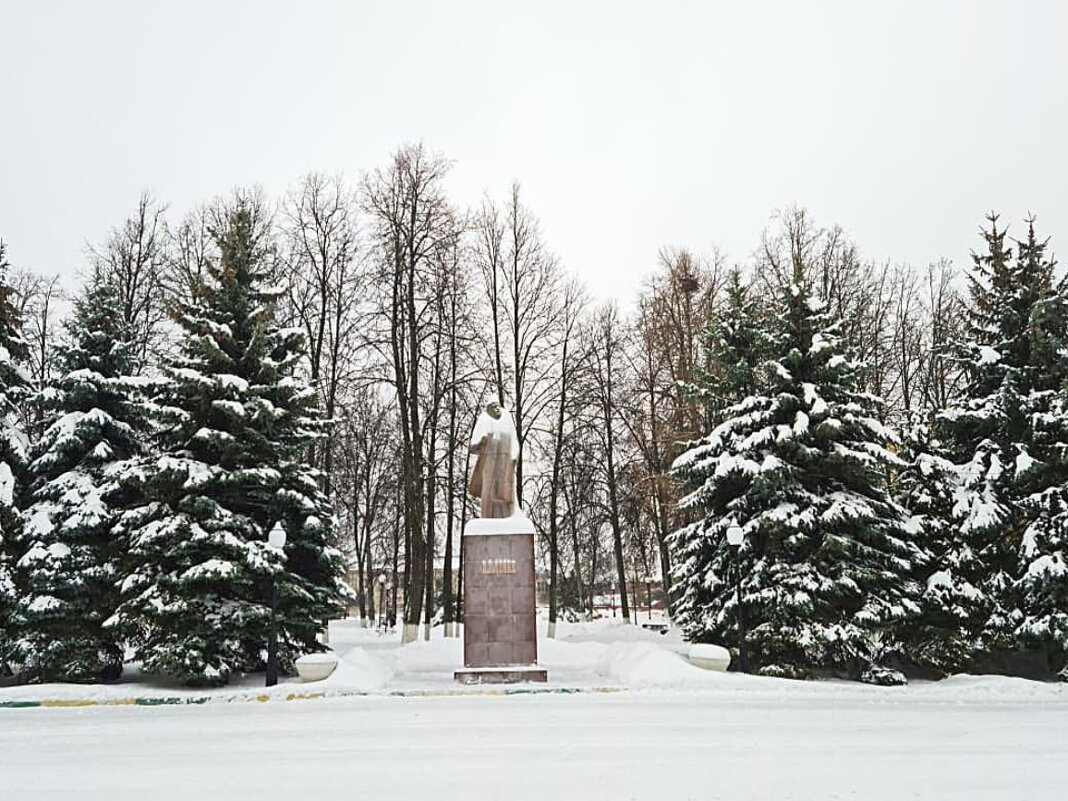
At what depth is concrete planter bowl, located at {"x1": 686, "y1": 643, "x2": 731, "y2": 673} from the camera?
45.9ft

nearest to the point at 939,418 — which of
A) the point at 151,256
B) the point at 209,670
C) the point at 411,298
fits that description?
the point at 411,298

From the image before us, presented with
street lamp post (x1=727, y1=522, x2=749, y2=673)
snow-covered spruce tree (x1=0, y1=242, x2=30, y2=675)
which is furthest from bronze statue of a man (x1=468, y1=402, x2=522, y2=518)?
snow-covered spruce tree (x1=0, y1=242, x2=30, y2=675)

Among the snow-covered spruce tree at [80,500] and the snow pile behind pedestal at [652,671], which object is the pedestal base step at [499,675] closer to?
the snow pile behind pedestal at [652,671]

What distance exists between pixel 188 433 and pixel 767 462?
408 inches

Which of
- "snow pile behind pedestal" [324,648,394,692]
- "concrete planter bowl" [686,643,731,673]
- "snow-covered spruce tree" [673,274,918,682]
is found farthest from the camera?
"snow-covered spruce tree" [673,274,918,682]

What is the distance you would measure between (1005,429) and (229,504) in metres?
14.7

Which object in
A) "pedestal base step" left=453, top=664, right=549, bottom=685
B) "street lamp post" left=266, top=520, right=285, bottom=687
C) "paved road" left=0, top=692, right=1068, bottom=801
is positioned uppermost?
"street lamp post" left=266, top=520, right=285, bottom=687

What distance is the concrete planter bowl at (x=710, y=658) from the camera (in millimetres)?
13984

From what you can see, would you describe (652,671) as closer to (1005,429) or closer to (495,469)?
(495,469)

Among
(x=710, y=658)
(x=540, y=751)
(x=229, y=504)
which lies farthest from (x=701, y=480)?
(x=540, y=751)

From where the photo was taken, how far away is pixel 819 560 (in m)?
14.9

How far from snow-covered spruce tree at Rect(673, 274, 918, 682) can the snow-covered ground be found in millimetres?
1683

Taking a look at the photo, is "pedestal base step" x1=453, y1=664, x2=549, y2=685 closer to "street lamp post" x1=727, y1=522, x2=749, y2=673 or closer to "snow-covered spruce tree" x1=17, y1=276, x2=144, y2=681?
"street lamp post" x1=727, y1=522, x2=749, y2=673

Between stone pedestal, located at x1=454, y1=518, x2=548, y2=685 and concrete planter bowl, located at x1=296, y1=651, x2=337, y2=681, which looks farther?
stone pedestal, located at x1=454, y1=518, x2=548, y2=685
